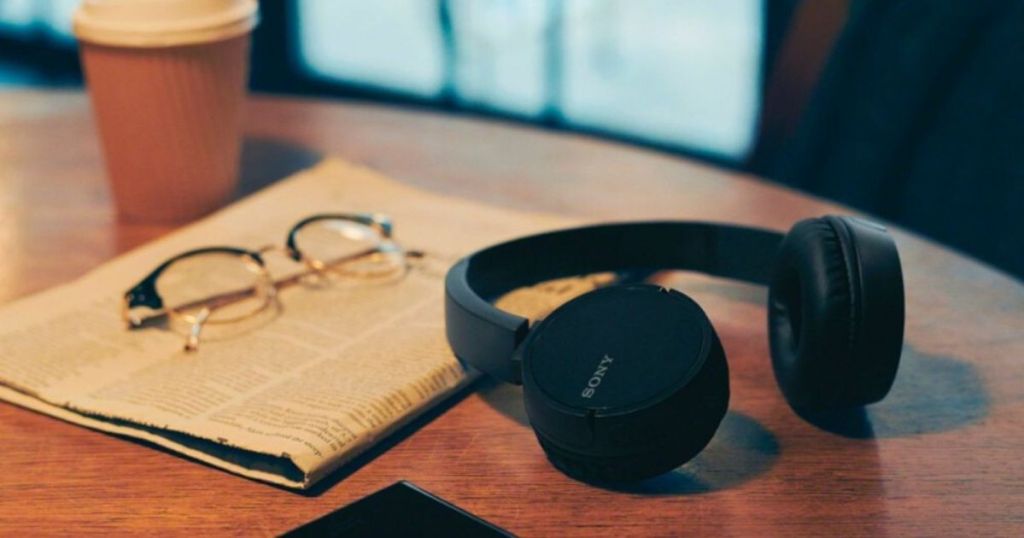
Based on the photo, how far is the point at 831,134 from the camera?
3.70 feet

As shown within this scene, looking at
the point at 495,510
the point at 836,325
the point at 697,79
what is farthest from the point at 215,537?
the point at 697,79

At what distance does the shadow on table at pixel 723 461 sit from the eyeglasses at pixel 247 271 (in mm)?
204

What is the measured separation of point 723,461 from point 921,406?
13cm

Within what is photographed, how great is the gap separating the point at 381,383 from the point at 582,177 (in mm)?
431

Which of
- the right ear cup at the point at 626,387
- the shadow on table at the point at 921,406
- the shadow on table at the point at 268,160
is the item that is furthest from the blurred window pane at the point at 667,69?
the right ear cup at the point at 626,387

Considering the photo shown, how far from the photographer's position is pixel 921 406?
1.93 ft

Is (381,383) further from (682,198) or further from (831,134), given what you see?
(831,134)

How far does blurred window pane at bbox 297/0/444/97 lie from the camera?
293cm

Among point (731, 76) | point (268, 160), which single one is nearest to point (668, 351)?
point (268, 160)

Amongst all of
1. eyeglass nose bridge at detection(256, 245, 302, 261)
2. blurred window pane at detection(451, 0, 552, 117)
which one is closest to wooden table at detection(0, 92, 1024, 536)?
eyeglass nose bridge at detection(256, 245, 302, 261)

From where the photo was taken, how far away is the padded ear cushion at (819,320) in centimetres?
52

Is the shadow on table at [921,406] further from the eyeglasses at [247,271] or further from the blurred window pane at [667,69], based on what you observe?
the blurred window pane at [667,69]

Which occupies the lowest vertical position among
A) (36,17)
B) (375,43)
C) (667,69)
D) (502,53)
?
(36,17)

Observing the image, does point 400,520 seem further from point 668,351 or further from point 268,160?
point 268,160
